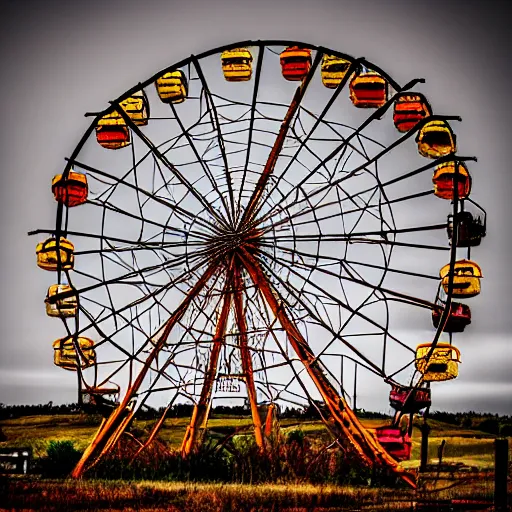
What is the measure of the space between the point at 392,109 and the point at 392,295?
2.77 meters

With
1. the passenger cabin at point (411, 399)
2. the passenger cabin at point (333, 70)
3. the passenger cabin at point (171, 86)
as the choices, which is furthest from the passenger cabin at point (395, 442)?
the passenger cabin at point (171, 86)

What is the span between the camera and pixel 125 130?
53.9ft

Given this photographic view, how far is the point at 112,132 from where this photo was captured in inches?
646

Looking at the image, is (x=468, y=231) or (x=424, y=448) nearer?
(x=468, y=231)

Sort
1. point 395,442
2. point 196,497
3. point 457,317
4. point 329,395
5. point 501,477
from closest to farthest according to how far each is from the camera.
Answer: point 501,477 → point 196,497 → point 457,317 → point 395,442 → point 329,395

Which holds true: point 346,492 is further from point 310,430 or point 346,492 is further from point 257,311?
point 257,311

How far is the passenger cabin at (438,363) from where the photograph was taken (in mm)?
14555

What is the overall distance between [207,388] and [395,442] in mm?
2662

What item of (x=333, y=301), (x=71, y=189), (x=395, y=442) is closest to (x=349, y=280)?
(x=333, y=301)

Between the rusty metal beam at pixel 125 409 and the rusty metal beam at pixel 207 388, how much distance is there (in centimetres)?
43

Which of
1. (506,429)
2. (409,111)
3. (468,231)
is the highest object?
(409,111)

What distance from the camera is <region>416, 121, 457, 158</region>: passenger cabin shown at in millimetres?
14836

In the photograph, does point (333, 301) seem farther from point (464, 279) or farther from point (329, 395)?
point (464, 279)

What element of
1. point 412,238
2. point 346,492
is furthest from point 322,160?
point 346,492
